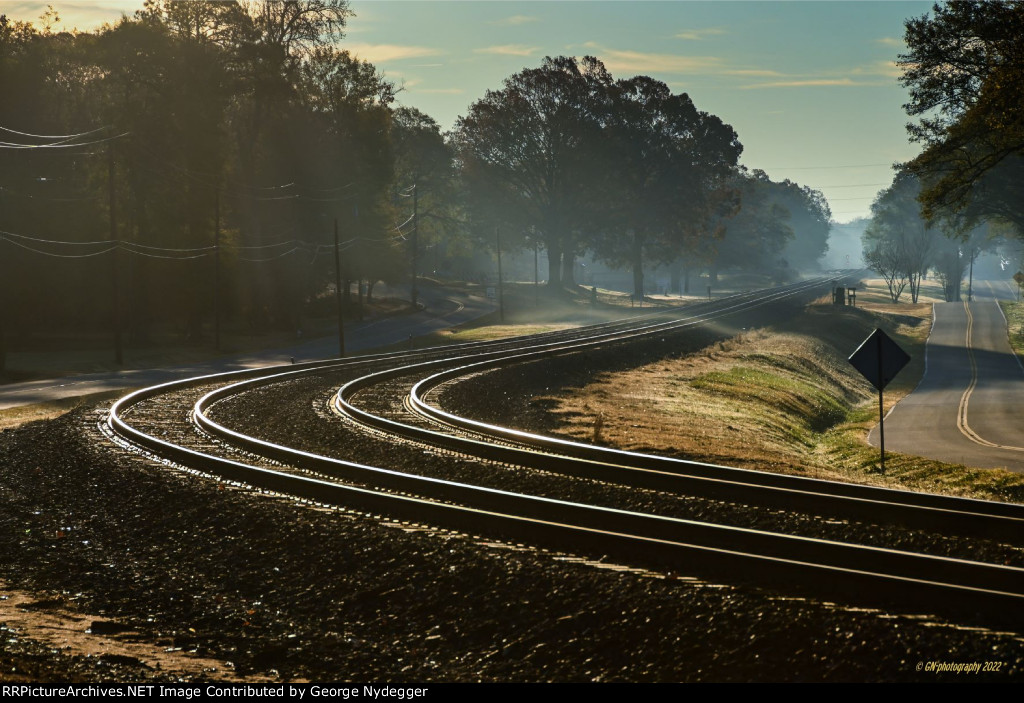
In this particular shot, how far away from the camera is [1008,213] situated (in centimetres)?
6588

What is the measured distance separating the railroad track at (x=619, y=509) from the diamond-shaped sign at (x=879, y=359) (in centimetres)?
653

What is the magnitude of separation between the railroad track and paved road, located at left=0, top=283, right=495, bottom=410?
1038 cm

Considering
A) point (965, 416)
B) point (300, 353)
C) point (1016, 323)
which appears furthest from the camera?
point (1016, 323)

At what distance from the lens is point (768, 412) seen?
31.2 metres

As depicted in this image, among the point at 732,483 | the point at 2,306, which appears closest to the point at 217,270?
the point at 2,306

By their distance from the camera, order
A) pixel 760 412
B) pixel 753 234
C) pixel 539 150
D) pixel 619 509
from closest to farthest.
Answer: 1. pixel 619 509
2. pixel 760 412
3. pixel 539 150
4. pixel 753 234

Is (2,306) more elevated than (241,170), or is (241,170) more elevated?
(241,170)

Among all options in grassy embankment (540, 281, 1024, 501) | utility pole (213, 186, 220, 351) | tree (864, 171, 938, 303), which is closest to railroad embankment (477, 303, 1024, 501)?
grassy embankment (540, 281, 1024, 501)

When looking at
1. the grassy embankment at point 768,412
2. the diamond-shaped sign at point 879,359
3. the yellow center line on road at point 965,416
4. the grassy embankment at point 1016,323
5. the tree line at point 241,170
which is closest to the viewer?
the grassy embankment at point 768,412

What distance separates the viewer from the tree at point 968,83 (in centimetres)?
2836

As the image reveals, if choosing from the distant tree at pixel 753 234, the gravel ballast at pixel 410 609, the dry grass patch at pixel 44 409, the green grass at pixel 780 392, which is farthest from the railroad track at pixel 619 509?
the distant tree at pixel 753 234

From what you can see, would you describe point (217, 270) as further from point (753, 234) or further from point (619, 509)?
point (753, 234)

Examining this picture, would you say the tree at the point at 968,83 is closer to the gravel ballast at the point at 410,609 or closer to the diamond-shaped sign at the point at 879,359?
the diamond-shaped sign at the point at 879,359

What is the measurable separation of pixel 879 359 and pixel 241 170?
51891 millimetres
